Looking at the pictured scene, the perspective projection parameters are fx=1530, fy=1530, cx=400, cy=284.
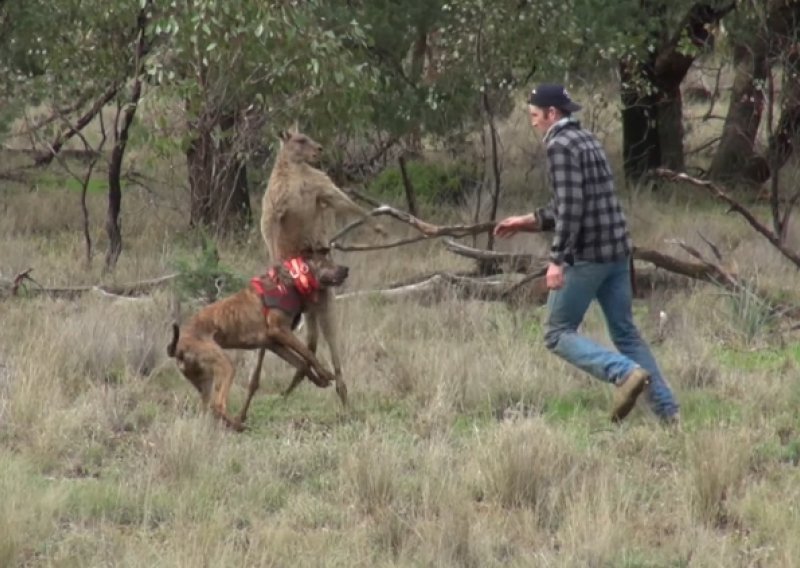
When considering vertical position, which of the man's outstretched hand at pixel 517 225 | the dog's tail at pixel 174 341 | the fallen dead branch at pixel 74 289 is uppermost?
the man's outstretched hand at pixel 517 225

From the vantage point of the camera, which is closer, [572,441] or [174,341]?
[572,441]

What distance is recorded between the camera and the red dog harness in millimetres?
8782

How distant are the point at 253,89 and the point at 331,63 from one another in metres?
1.38

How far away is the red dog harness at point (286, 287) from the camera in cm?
878

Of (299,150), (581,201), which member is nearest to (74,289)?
(299,150)

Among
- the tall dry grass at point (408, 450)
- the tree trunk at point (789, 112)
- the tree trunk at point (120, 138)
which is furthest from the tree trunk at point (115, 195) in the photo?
the tree trunk at point (789, 112)

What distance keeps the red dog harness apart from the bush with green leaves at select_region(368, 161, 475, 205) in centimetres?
951

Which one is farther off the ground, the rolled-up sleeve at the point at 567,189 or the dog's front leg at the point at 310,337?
the rolled-up sleeve at the point at 567,189

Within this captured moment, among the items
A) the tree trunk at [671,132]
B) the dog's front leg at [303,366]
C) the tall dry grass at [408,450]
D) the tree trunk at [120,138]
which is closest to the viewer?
the tall dry grass at [408,450]

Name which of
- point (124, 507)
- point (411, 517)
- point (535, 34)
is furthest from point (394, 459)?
point (535, 34)

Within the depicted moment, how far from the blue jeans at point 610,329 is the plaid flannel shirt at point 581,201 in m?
0.10

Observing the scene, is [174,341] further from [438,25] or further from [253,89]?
[438,25]

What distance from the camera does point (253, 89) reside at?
1348cm

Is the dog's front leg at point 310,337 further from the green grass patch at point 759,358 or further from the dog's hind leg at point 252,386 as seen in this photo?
the green grass patch at point 759,358
